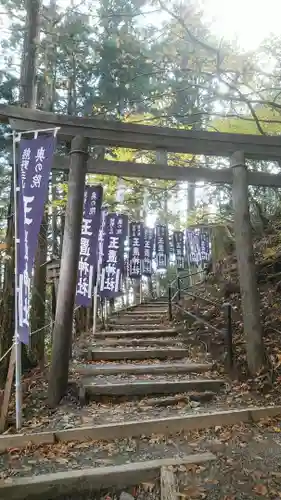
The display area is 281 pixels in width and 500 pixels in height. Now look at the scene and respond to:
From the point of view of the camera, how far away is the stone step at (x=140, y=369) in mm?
6121

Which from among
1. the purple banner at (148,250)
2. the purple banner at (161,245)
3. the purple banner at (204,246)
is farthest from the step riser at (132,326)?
the purple banner at (204,246)

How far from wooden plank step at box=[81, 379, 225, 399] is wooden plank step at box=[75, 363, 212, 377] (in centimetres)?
41

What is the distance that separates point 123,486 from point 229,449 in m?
1.29

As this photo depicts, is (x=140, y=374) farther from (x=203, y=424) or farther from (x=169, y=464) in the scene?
(x=169, y=464)

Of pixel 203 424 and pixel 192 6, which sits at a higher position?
pixel 192 6

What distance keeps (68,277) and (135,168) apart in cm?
232

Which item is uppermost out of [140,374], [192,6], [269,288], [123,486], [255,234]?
[192,6]

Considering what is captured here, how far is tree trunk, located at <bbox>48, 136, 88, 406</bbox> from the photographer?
5.07m

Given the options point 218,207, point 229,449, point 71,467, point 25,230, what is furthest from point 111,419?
point 218,207

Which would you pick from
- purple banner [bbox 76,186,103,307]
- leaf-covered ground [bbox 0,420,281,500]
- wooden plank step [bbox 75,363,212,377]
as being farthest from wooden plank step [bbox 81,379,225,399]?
purple banner [bbox 76,186,103,307]

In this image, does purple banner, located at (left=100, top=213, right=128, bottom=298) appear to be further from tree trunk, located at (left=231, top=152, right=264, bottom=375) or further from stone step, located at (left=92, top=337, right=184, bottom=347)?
tree trunk, located at (left=231, top=152, right=264, bottom=375)

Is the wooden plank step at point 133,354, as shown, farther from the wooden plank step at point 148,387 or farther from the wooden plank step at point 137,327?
the wooden plank step at point 137,327

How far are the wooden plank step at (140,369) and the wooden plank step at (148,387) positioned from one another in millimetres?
415

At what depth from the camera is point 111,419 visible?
4.62 m
